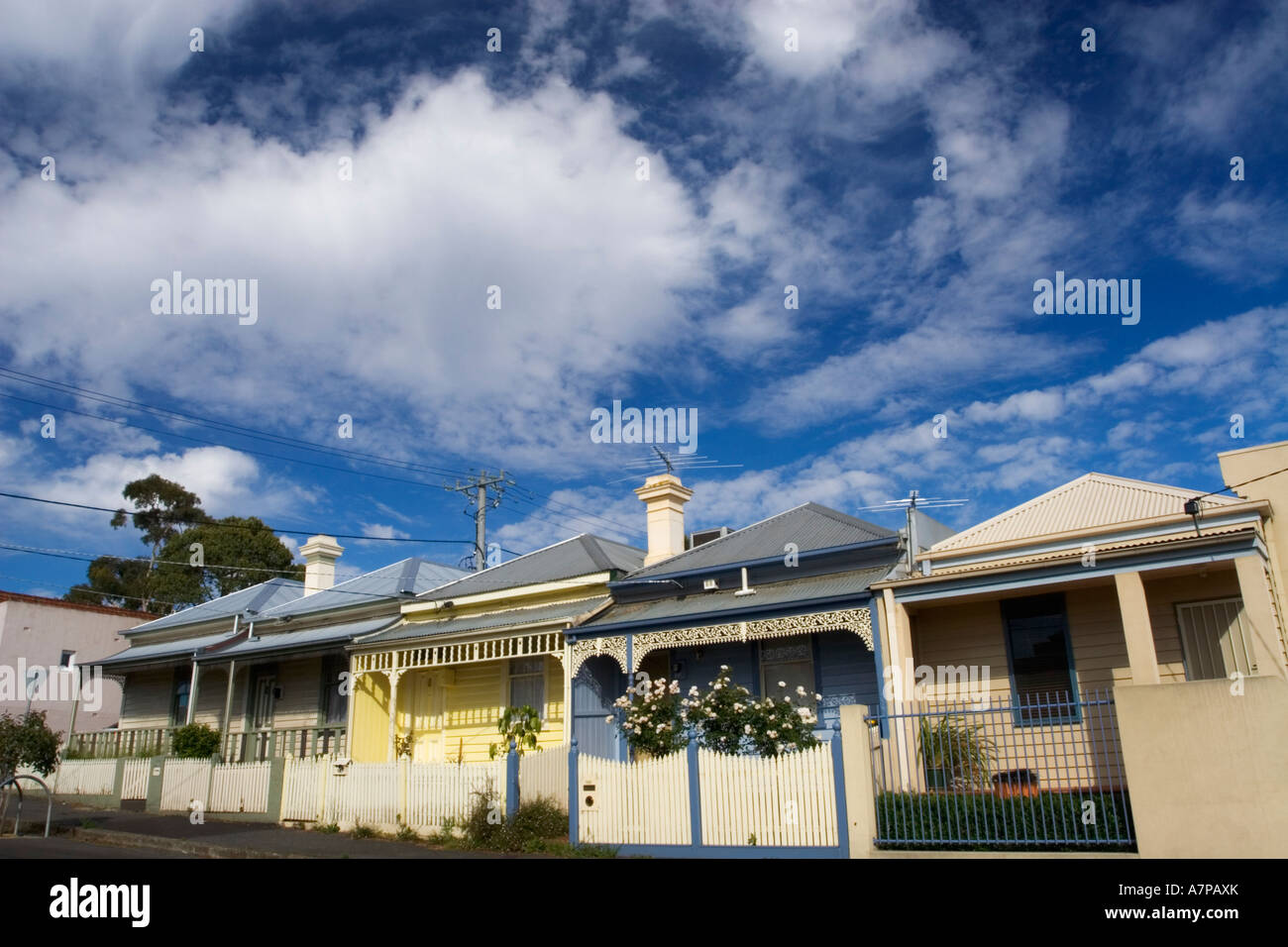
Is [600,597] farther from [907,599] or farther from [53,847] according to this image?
[53,847]

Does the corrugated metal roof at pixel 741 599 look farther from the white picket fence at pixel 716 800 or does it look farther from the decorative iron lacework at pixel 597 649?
the white picket fence at pixel 716 800

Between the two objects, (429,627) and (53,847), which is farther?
(429,627)

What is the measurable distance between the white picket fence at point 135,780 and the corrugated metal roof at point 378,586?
4705mm

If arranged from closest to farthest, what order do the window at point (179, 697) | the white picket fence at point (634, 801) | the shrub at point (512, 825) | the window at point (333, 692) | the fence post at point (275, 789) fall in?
the white picket fence at point (634, 801) → the shrub at point (512, 825) → the fence post at point (275, 789) → the window at point (333, 692) → the window at point (179, 697)

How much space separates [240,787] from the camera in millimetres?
16906

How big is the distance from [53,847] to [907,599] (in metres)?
12.3

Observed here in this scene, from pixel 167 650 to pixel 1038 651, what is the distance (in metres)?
20.5

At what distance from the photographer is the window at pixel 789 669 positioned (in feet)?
51.0

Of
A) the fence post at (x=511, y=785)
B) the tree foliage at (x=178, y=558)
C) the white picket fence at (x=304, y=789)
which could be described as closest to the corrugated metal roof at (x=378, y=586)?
the white picket fence at (x=304, y=789)

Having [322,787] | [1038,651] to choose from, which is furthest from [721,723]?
[322,787]

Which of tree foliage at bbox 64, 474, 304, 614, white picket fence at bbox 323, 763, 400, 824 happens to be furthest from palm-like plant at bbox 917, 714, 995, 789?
tree foliage at bbox 64, 474, 304, 614
